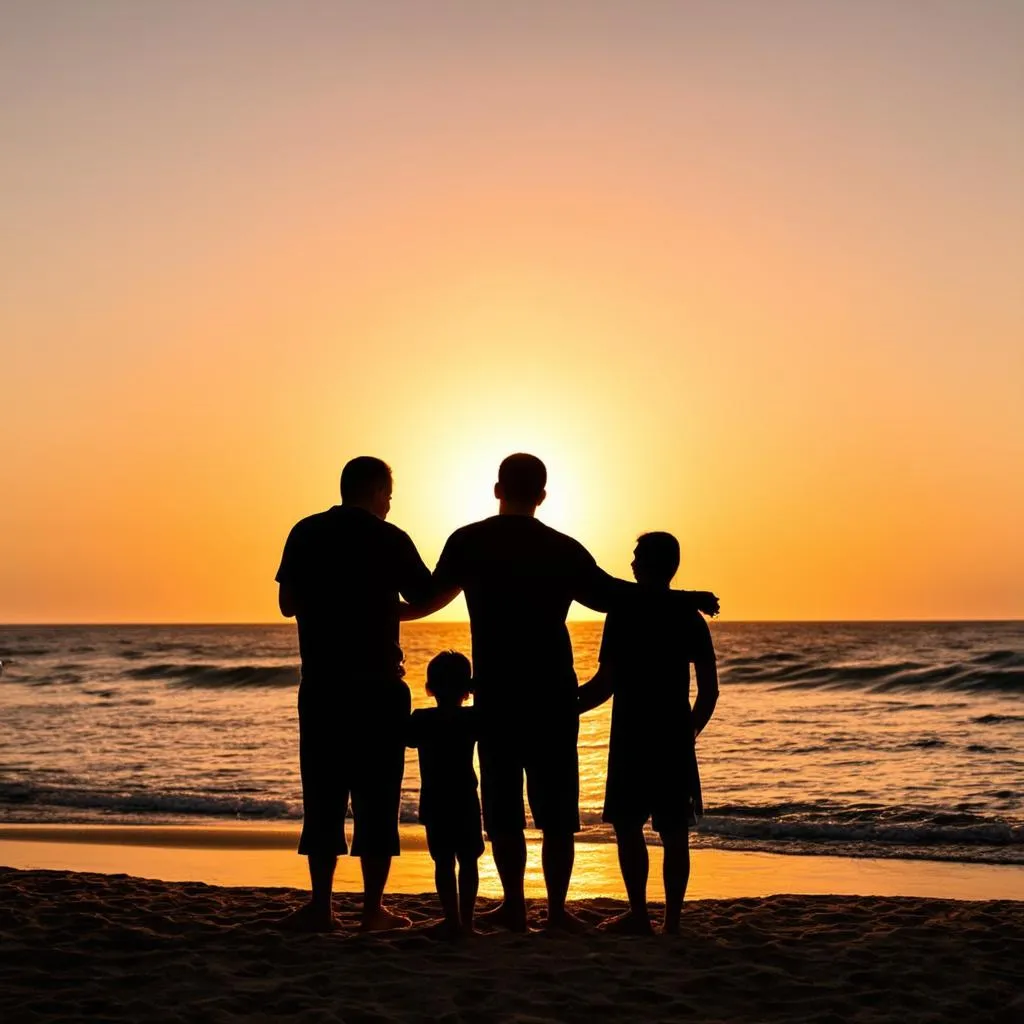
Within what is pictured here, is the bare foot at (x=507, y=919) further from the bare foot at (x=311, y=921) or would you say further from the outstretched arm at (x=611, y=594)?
the outstretched arm at (x=611, y=594)

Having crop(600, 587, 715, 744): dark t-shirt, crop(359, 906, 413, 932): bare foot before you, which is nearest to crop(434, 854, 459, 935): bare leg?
crop(359, 906, 413, 932): bare foot

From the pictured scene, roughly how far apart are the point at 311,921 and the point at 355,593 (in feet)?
4.82

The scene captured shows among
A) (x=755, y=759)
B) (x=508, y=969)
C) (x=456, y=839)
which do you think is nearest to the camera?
(x=508, y=969)

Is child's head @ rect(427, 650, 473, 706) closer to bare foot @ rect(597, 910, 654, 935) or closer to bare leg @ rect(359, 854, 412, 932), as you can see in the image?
bare leg @ rect(359, 854, 412, 932)

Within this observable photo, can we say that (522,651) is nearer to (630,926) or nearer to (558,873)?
(558,873)

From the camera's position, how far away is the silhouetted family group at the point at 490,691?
519cm

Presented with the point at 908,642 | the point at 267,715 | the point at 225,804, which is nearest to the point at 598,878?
the point at 225,804

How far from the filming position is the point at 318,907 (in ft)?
17.9

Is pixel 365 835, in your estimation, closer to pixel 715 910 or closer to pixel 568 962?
pixel 568 962

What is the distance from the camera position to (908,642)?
207ft

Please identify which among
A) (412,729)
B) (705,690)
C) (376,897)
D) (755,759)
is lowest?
(755,759)


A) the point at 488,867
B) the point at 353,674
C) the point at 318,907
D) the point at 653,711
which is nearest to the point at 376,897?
the point at 318,907

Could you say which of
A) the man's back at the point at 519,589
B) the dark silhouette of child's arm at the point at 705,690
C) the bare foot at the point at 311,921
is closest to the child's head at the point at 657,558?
the man's back at the point at 519,589

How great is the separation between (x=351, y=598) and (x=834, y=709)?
948 inches
